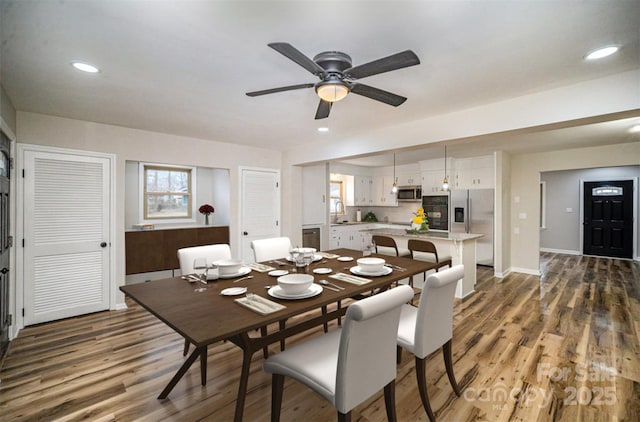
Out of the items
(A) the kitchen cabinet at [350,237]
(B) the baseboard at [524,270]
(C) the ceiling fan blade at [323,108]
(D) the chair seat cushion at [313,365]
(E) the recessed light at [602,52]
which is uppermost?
(E) the recessed light at [602,52]

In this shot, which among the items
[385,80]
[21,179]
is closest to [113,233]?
[21,179]

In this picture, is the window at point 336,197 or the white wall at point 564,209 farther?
the window at point 336,197

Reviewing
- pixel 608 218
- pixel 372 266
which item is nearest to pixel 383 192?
pixel 608 218

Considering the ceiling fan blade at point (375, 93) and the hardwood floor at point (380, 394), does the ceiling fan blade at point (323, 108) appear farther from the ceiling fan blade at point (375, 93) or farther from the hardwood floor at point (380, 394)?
the hardwood floor at point (380, 394)

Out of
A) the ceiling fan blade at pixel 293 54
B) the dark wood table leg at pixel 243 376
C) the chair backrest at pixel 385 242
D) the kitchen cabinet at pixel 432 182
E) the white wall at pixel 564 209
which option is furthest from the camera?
the white wall at pixel 564 209

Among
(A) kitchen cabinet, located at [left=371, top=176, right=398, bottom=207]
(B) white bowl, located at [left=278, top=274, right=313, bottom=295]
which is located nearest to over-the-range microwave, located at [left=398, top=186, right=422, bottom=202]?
(A) kitchen cabinet, located at [left=371, top=176, right=398, bottom=207]

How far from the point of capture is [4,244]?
275 centimetres

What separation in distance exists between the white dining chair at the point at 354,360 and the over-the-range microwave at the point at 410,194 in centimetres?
595

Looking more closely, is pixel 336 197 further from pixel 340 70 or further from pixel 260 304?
pixel 260 304

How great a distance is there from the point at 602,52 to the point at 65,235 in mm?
5271

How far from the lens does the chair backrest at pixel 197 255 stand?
2.60 metres

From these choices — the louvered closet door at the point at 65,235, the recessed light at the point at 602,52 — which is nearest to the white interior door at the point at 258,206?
the louvered closet door at the point at 65,235

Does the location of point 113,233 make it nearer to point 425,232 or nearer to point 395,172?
point 425,232

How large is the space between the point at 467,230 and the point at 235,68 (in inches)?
213
